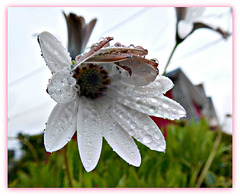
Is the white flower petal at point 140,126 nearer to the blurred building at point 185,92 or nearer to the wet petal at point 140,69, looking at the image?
the wet petal at point 140,69

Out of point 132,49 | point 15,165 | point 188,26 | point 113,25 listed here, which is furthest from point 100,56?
point 15,165

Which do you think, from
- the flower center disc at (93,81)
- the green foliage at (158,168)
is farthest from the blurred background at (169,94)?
the flower center disc at (93,81)

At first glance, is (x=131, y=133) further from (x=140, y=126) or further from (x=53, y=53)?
(x=53, y=53)

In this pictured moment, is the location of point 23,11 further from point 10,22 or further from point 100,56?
point 100,56

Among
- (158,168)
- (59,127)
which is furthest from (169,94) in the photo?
(59,127)

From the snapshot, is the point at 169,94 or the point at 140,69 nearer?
Result: the point at 140,69

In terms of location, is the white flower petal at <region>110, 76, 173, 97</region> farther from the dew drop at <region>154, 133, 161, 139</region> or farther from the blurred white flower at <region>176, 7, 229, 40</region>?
the blurred white flower at <region>176, 7, 229, 40</region>
